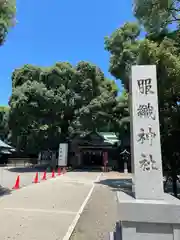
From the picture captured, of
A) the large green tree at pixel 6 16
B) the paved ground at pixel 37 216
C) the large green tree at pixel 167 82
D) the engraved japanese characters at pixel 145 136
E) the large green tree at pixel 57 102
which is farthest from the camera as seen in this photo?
the large green tree at pixel 57 102

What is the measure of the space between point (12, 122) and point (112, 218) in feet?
74.6

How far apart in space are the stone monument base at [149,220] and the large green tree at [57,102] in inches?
878

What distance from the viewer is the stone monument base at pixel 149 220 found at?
369 cm

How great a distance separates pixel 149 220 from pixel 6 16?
365 inches

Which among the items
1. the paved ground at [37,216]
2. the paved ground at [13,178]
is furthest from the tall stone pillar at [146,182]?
the paved ground at [13,178]

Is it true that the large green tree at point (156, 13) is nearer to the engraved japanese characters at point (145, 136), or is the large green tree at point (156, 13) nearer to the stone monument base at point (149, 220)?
the engraved japanese characters at point (145, 136)

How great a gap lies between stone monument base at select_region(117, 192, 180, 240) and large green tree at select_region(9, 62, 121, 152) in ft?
73.2

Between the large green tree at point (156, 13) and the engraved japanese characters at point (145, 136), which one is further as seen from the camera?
the large green tree at point (156, 13)

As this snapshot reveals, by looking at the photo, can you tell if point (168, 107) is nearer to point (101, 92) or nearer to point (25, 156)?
point (101, 92)

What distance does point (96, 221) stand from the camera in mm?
6508

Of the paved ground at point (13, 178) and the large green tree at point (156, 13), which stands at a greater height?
the large green tree at point (156, 13)

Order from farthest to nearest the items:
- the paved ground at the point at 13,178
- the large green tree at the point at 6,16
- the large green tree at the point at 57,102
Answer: the large green tree at the point at 57,102 → the paved ground at the point at 13,178 → the large green tree at the point at 6,16

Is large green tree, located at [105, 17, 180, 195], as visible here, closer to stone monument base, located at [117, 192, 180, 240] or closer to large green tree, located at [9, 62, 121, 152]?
stone monument base, located at [117, 192, 180, 240]

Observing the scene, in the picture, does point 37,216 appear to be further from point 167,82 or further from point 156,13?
point 156,13
